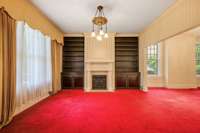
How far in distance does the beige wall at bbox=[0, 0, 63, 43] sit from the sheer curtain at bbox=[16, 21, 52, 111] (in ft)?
0.63

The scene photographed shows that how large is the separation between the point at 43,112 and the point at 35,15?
2558 mm

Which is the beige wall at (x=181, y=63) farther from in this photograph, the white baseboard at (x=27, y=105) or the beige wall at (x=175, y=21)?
the white baseboard at (x=27, y=105)

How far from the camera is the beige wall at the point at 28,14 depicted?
3.01 metres

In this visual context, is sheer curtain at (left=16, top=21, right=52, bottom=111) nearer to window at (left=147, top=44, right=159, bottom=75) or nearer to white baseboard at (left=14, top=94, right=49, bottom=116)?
white baseboard at (left=14, top=94, right=49, bottom=116)

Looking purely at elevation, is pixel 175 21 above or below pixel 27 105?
above

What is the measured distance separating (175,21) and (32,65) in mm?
4050

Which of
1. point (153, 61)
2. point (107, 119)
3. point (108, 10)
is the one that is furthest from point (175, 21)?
point (153, 61)

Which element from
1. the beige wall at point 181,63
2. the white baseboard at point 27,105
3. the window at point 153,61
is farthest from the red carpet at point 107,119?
the window at point 153,61

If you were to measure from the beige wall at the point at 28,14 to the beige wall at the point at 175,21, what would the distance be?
3587mm

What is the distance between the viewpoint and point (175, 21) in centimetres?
383

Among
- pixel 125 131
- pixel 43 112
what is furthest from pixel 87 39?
pixel 125 131

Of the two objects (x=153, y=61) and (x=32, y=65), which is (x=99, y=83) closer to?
(x=153, y=61)

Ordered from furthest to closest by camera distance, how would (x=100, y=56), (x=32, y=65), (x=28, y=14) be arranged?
(x=100, y=56), (x=32, y=65), (x=28, y=14)

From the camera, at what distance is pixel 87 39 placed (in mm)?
7305
